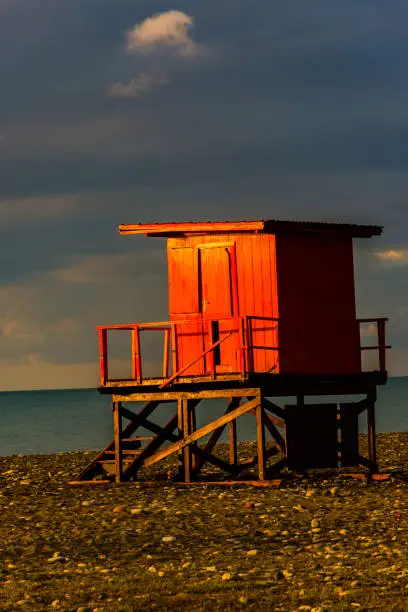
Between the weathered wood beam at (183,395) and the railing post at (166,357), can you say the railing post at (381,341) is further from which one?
the railing post at (166,357)

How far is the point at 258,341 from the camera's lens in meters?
29.5

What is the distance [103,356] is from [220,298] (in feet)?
11.7

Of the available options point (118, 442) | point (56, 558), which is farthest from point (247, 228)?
point (56, 558)

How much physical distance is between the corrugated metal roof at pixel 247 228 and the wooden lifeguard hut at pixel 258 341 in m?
0.03

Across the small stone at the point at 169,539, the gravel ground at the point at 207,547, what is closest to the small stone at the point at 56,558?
the gravel ground at the point at 207,547

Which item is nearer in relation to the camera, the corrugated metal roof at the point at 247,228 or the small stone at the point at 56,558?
the small stone at the point at 56,558

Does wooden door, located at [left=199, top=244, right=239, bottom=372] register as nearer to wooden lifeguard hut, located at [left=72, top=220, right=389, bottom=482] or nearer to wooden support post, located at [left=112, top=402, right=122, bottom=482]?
wooden lifeguard hut, located at [left=72, top=220, right=389, bottom=482]

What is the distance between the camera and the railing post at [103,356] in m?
30.7

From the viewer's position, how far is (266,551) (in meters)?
19.1

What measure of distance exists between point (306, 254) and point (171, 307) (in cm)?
384

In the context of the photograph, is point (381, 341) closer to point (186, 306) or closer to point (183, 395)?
point (186, 306)

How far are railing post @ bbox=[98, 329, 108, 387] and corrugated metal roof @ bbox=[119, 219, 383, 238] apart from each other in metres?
2.83

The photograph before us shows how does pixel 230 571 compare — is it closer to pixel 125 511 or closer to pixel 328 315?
pixel 125 511

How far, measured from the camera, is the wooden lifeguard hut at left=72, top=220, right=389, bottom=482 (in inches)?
1154
